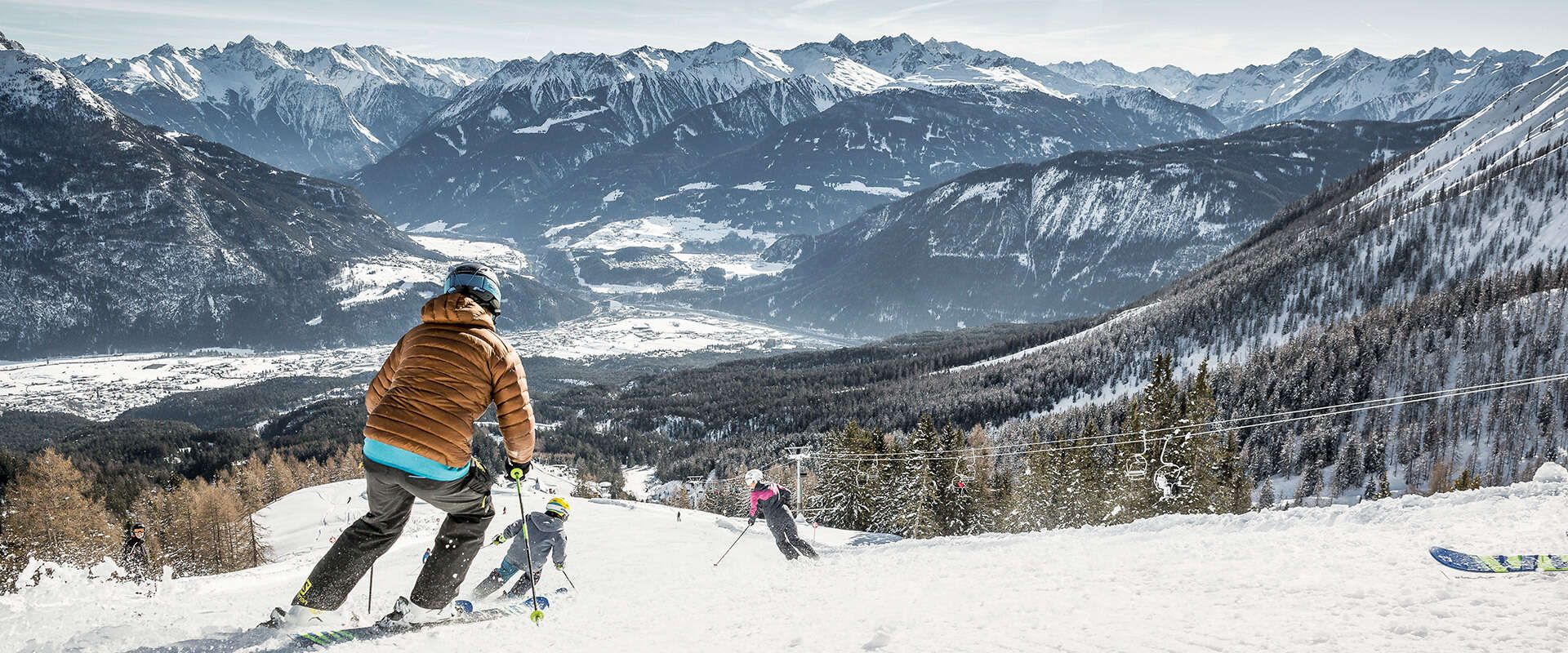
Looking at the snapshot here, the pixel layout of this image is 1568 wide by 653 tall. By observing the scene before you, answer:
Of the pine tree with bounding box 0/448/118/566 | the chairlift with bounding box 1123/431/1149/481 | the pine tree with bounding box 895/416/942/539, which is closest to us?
the chairlift with bounding box 1123/431/1149/481

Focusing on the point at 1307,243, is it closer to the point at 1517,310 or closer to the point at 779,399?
the point at 1517,310

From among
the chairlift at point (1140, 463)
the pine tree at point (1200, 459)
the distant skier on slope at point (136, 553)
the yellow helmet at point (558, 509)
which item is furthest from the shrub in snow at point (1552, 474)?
the distant skier on slope at point (136, 553)

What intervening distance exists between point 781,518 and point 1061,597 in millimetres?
7790

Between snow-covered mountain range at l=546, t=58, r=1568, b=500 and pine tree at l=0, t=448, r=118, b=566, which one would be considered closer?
pine tree at l=0, t=448, r=118, b=566

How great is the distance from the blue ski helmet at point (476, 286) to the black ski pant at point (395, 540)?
174 cm

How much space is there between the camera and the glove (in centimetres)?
868

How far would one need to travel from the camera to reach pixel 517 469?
348 inches

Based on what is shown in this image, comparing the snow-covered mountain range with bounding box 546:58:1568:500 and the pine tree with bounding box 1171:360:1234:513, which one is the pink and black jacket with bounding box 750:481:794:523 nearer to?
the pine tree with bounding box 1171:360:1234:513

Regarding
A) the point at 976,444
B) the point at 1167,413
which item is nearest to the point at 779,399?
the point at 976,444

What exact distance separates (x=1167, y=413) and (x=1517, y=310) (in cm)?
13478

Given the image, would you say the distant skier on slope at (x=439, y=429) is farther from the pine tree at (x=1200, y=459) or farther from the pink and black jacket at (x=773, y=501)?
the pine tree at (x=1200, y=459)

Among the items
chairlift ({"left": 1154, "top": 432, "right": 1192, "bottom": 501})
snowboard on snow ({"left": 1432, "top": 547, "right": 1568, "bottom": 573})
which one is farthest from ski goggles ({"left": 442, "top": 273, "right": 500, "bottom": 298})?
chairlift ({"left": 1154, "top": 432, "right": 1192, "bottom": 501})

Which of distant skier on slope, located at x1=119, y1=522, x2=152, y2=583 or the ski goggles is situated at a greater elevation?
the ski goggles

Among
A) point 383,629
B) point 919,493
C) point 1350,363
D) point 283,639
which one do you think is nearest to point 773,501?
point 383,629
